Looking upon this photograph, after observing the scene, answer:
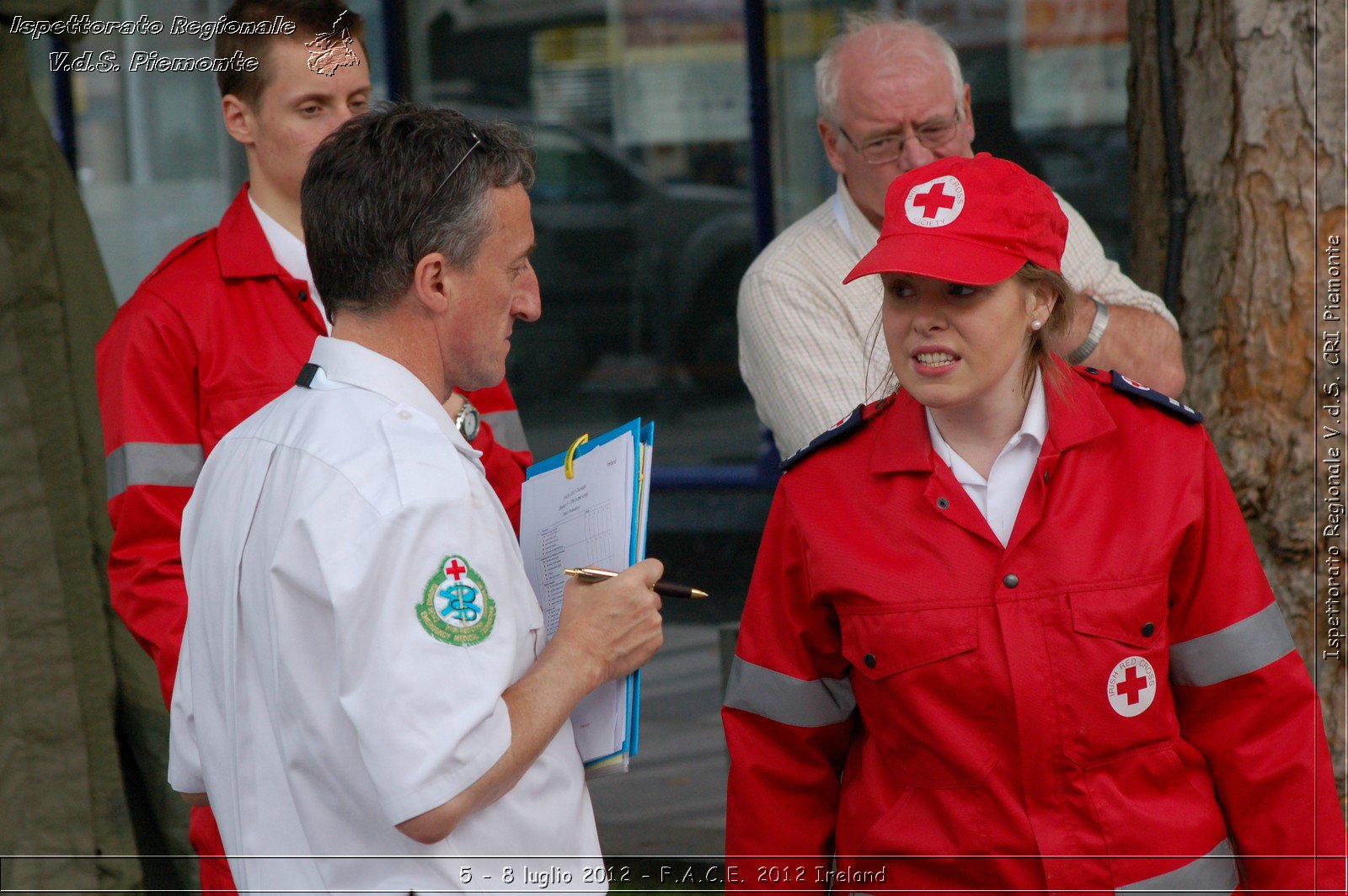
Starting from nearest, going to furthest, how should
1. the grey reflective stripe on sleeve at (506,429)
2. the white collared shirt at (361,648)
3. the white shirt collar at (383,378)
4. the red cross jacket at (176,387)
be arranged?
the white collared shirt at (361,648) < the white shirt collar at (383,378) < the red cross jacket at (176,387) < the grey reflective stripe on sleeve at (506,429)

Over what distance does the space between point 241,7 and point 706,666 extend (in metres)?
4.21

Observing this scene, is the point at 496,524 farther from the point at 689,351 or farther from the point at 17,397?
the point at 689,351

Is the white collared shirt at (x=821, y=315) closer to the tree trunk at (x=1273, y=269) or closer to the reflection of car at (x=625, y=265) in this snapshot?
the tree trunk at (x=1273, y=269)

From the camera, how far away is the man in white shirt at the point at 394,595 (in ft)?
5.33

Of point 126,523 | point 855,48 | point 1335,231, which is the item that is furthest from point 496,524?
point 1335,231

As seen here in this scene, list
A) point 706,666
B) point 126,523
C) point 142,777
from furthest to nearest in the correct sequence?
point 706,666, point 142,777, point 126,523

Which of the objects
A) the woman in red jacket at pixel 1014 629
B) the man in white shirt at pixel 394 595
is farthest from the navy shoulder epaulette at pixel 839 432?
the man in white shirt at pixel 394 595

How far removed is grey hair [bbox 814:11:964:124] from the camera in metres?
3.08

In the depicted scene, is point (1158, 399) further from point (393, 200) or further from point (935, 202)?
point (393, 200)

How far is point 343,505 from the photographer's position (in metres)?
1.66

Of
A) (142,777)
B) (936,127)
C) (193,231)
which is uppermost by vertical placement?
(936,127)

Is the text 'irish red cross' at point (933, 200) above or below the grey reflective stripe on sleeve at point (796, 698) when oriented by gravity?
above

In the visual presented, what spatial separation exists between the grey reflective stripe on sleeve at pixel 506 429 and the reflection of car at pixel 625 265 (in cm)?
498

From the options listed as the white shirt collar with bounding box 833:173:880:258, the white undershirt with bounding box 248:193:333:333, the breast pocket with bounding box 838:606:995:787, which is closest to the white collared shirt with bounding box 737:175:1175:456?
the white shirt collar with bounding box 833:173:880:258
